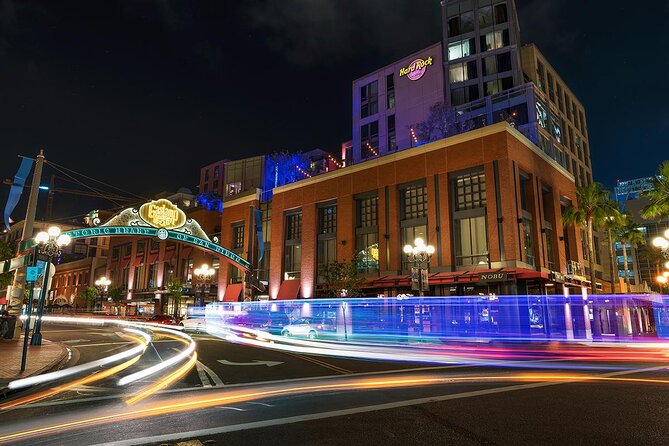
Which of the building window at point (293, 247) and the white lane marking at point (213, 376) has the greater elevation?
the building window at point (293, 247)

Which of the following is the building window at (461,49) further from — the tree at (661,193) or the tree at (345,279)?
the tree at (345,279)

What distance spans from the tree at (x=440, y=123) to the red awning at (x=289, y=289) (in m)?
20.4

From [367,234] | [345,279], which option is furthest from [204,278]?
[345,279]

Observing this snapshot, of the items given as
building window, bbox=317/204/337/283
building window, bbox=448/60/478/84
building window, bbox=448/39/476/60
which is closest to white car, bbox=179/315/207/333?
building window, bbox=317/204/337/283

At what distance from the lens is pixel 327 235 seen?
4175 centimetres

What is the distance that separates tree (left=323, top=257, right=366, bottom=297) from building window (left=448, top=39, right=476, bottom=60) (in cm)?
3775

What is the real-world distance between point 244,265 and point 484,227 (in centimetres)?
2174

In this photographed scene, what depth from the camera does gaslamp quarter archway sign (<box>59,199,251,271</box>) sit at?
31.8 meters

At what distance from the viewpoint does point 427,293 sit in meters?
34.0

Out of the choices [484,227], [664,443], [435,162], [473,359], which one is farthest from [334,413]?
[435,162]

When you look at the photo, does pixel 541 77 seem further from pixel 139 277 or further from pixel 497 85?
pixel 139 277

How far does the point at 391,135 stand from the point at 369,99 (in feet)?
26.3

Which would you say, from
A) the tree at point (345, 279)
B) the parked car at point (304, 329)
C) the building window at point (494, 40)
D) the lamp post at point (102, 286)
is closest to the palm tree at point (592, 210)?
the tree at point (345, 279)

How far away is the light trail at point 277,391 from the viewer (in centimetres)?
733
